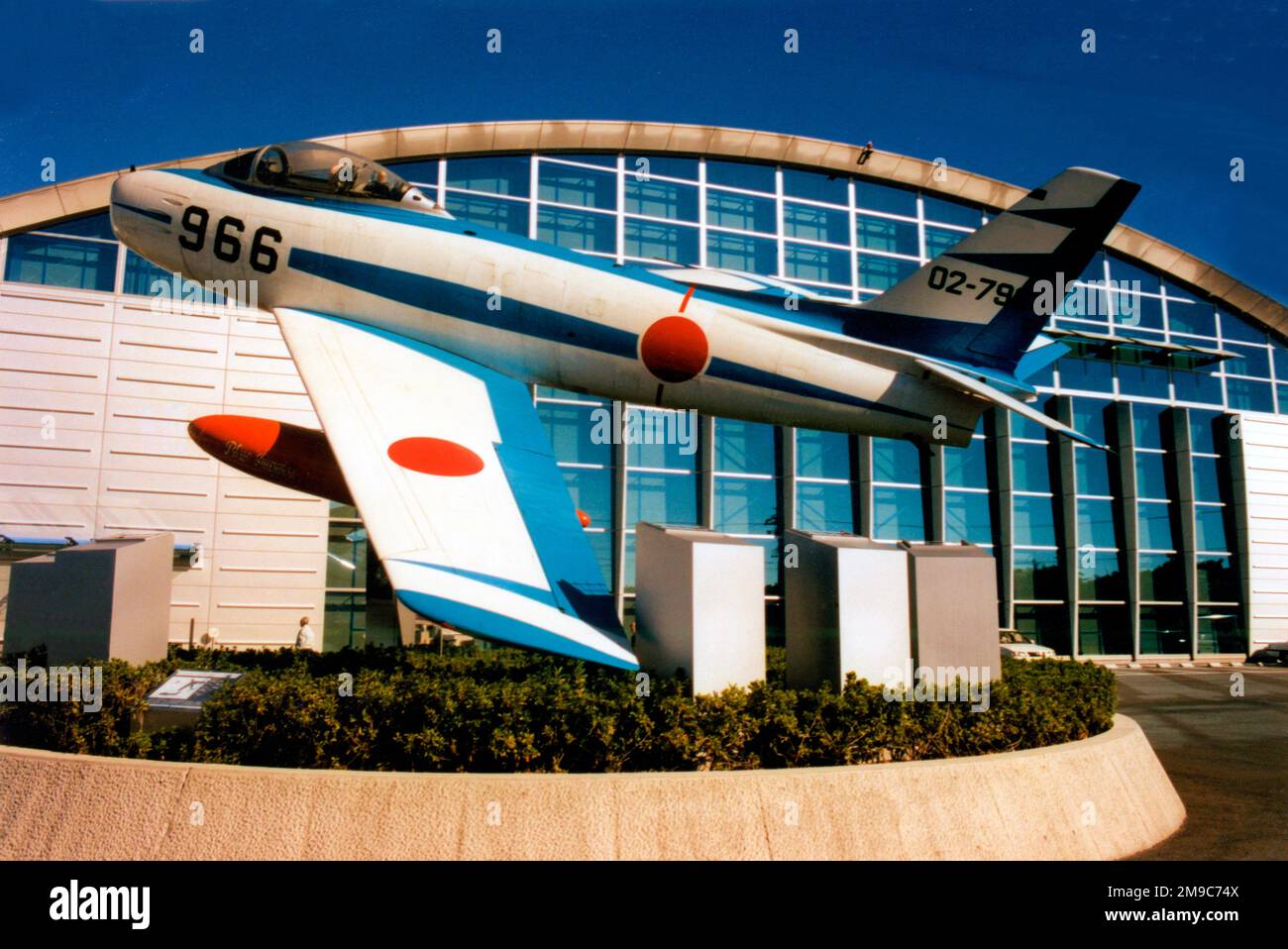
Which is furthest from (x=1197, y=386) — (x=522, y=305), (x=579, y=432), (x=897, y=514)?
(x=522, y=305)

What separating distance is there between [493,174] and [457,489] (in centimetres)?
2074

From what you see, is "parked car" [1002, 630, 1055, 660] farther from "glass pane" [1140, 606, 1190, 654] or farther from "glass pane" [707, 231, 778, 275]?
"glass pane" [707, 231, 778, 275]

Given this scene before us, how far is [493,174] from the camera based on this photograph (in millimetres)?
25328

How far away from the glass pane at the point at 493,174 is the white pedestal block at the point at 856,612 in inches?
793

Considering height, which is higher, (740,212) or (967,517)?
(740,212)

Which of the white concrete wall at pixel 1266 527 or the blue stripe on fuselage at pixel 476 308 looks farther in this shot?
the white concrete wall at pixel 1266 527

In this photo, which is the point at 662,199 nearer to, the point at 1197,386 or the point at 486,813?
the point at 1197,386

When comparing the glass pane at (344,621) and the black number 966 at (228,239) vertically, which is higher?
the black number 966 at (228,239)

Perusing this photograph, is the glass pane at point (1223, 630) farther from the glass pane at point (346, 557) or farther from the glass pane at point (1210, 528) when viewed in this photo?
the glass pane at point (346, 557)

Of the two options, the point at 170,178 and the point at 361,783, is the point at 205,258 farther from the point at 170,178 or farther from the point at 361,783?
the point at 361,783

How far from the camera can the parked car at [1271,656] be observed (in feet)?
96.9

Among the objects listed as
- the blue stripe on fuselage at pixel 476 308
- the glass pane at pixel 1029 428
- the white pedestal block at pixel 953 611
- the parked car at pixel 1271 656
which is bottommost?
the parked car at pixel 1271 656

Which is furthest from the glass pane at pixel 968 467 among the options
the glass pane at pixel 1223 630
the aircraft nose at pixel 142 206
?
the aircraft nose at pixel 142 206

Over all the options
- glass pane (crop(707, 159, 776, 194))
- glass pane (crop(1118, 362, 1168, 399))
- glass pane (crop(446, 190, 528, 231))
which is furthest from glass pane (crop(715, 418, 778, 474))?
glass pane (crop(1118, 362, 1168, 399))
